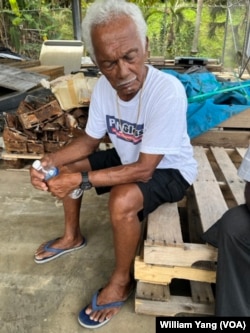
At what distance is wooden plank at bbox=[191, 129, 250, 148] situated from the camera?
2984 mm

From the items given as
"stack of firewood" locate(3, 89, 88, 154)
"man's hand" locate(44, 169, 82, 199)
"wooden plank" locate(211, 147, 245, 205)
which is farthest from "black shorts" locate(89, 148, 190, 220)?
"stack of firewood" locate(3, 89, 88, 154)

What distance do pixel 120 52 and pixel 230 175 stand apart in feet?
4.45

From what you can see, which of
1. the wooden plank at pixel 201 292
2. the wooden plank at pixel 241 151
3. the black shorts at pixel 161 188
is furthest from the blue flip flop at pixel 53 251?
the wooden plank at pixel 241 151

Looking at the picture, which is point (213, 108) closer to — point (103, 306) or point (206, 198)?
point (206, 198)

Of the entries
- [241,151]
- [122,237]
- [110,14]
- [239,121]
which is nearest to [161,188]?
[122,237]

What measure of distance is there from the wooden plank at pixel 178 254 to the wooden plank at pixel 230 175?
20.3 inches

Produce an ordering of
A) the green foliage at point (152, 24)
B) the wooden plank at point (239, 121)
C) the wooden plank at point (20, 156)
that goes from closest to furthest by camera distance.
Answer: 1. the wooden plank at point (239, 121)
2. the wooden plank at point (20, 156)
3. the green foliage at point (152, 24)

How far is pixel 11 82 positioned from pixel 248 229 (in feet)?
12.2

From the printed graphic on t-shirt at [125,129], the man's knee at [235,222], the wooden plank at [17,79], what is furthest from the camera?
the wooden plank at [17,79]

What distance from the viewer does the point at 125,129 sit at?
184 centimetres

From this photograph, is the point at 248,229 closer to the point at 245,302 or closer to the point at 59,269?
the point at 245,302

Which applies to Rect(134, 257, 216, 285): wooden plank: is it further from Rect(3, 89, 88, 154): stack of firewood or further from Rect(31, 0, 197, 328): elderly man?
Rect(3, 89, 88, 154): stack of firewood

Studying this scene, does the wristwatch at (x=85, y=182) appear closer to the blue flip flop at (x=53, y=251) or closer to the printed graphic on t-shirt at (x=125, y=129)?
the printed graphic on t-shirt at (x=125, y=129)

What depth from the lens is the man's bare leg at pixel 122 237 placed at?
160cm
